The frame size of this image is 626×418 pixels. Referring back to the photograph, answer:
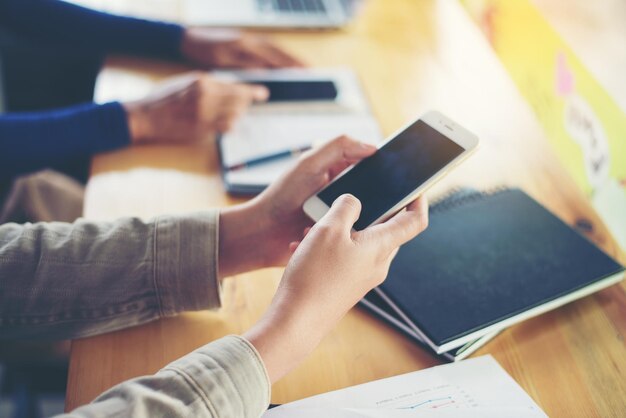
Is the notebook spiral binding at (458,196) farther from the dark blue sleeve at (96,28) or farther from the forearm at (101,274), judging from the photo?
the dark blue sleeve at (96,28)

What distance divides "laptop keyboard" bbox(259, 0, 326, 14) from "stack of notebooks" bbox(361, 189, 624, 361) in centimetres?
62

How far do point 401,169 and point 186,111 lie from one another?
0.37m

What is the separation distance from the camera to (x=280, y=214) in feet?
2.01

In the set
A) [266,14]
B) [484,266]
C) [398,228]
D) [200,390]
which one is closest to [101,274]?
[200,390]

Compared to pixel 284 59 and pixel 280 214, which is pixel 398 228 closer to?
pixel 280 214

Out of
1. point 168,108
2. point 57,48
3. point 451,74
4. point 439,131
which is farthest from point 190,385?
point 57,48

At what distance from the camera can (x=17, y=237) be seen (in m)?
0.54

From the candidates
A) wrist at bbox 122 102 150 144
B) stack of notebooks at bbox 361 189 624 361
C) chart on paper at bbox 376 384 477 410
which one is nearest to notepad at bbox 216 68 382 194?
wrist at bbox 122 102 150 144

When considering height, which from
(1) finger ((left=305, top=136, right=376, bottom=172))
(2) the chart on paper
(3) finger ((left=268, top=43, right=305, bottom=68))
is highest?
(1) finger ((left=305, top=136, right=376, bottom=172))

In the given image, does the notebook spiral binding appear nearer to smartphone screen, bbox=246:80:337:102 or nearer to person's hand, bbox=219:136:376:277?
person's hand, bbox=219:136:376:277

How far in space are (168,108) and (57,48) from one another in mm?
535

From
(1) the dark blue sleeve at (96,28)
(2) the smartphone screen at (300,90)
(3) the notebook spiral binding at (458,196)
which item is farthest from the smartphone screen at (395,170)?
(1) the dark blue sleeve at (96,28)

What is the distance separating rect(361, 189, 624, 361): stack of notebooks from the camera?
1.75ft

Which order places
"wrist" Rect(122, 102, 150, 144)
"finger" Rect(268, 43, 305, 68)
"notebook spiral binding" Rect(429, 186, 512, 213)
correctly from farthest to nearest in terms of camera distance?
"finger" Rect(268, 43, 305, 68), "wrist" Rect(122, 102, 150, 144), "notebook spiral binding" Rect(429, 186, 512, 213)
